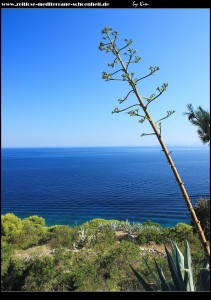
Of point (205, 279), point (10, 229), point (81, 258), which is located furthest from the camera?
point (10, 229)

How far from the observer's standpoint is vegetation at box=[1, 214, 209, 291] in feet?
12.7

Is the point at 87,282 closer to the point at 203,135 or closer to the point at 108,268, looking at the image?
the point at 108,268

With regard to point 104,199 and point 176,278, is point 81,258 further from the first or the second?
point 104,199

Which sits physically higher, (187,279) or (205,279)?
(205,279)

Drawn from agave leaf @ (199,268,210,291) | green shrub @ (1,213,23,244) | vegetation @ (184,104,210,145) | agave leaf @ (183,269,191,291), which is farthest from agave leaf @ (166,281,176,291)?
green shrub @ (1,213,23,244)

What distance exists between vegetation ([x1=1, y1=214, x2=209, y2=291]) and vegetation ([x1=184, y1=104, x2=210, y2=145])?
171cm

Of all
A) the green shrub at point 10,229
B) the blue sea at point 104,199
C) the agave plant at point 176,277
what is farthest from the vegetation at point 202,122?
the blue sea at point 104,199

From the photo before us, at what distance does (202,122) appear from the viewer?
1.83 metres

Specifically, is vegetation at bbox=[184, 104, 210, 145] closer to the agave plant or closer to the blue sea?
the agave plant

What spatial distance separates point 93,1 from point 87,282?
341cm

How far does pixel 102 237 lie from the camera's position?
6.90 m

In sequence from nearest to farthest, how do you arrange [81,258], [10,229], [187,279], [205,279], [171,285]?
[205,279], [187,279], [171,285], [81,258], [10,229]

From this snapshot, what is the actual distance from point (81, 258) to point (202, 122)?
13.4ft

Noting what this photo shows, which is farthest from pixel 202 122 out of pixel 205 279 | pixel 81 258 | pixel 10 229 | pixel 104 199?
pixel 104 199
